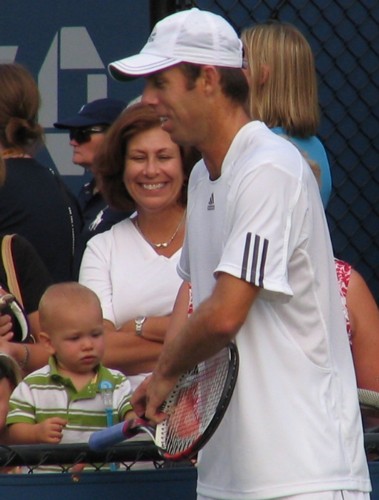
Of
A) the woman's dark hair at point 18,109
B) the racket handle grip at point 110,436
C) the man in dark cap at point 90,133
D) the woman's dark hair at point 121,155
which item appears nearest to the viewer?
the racket handle grip at point 110,436

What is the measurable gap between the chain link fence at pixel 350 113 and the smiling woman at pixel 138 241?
2027mm

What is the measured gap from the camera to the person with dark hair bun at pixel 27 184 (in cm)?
426

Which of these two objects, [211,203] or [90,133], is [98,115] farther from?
[211,203]

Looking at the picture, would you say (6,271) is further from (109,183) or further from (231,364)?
(231,364)

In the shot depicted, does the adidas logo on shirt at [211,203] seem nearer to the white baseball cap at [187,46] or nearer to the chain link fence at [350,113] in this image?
the white baseball cap at [187,46]

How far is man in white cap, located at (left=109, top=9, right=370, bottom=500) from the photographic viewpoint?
7.77 feet

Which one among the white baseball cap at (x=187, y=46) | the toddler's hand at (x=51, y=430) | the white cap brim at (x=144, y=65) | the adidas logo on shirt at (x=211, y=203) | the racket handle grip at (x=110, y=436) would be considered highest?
the white baseball cap at (x=187, y=46)

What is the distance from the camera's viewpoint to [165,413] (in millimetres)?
2541

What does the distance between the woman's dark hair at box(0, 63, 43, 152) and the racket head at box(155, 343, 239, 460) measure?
76.4 inches

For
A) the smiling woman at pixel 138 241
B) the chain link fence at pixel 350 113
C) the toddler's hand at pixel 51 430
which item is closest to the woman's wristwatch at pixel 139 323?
the smiling woman at pixel 138 241

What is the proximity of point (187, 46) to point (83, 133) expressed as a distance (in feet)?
8.76

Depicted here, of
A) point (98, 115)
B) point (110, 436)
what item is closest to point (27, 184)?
point (98, 115)

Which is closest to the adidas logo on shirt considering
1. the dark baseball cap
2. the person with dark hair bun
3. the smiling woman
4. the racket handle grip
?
the racket handle grip

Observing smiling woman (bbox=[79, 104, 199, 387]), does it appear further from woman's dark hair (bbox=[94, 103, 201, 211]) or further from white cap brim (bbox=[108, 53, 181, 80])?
white cap brim (bbox=[108, 53, 181, 80])
